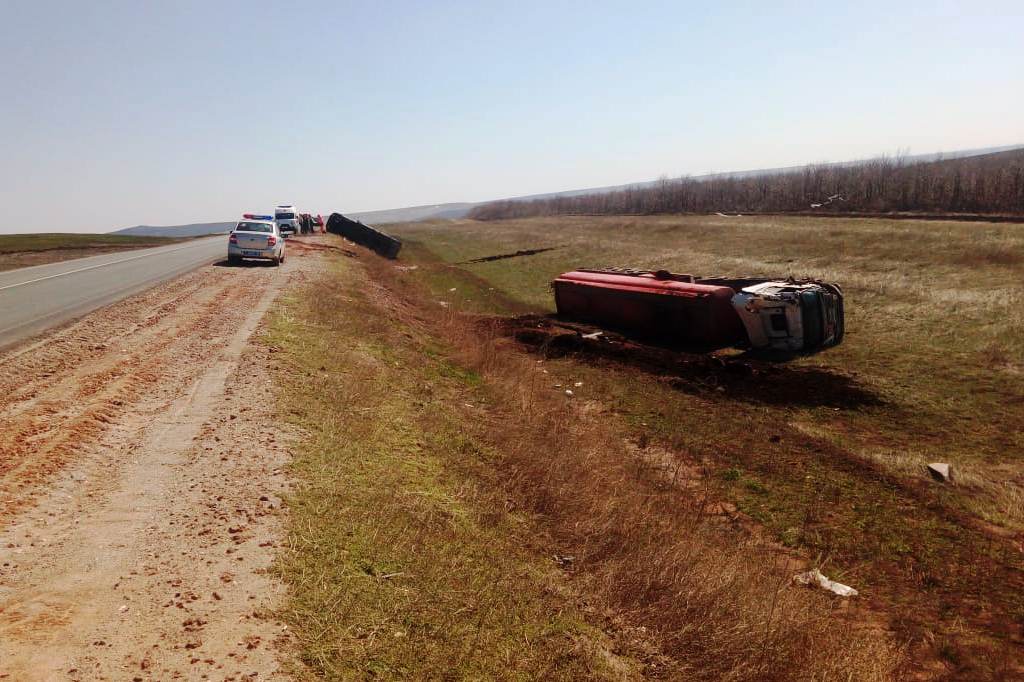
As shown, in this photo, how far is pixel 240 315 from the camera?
14305mm

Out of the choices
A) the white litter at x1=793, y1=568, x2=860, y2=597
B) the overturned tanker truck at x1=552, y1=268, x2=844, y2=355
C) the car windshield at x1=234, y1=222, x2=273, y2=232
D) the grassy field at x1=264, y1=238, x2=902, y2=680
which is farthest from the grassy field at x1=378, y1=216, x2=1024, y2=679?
the car windshield at x1=234, y1=222, x2=273, y2=232

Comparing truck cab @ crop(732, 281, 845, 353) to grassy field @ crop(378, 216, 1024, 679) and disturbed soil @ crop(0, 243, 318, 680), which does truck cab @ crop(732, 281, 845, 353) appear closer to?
grassy field @ crop(378, 216, 1024, 679)

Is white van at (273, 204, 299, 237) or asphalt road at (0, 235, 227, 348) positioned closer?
asphalt road at (0, 235, 227, 348)

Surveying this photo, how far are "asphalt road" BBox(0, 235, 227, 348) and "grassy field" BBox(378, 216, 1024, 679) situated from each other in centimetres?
1092

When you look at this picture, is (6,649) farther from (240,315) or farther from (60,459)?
(240,315)

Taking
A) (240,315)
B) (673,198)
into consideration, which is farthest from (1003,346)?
(673,198)

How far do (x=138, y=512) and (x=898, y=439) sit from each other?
487 inches

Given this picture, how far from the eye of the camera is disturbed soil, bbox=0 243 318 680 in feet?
13.0

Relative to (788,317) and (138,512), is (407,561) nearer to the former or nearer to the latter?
(138,512)

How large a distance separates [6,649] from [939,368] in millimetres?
18008

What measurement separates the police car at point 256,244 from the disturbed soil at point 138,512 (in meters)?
14.6

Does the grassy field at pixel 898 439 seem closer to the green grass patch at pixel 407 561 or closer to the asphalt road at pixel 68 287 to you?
the green grass patch at pixel 407 561

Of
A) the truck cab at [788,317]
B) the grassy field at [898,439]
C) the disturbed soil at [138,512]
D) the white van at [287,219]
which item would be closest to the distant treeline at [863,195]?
the grassy field at [898,439]

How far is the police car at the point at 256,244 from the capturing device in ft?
82.2
